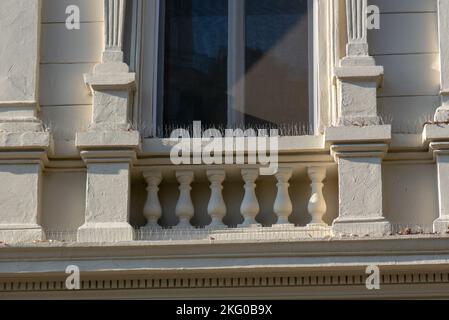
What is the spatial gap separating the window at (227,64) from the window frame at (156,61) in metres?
0.01

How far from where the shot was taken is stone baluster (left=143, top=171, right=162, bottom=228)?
13.9 m

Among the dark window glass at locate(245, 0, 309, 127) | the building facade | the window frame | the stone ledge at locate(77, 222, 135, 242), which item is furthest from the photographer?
the dark window glass at locate(245, 0, 309, 127)

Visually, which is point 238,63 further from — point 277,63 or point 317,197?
point 317,197

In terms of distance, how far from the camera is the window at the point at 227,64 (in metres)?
14.5

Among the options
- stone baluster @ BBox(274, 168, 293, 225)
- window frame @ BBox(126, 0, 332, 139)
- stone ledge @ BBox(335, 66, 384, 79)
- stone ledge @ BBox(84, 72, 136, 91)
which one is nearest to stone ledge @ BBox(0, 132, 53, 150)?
stone ledge @ BBox(84, 72, 136, 91)

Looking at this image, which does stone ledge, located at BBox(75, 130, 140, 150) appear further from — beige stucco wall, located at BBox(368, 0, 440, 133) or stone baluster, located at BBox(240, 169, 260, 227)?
beige stucco wall, located at BBox(368, 0, 440, 133)

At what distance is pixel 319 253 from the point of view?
13.1 meters

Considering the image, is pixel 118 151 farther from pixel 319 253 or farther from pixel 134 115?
pixel 319 253

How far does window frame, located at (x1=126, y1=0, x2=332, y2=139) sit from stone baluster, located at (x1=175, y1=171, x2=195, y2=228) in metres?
0.53

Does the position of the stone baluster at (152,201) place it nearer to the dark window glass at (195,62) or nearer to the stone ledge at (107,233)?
the stone ledge at (107,233)

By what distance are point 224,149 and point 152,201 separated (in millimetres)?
806
